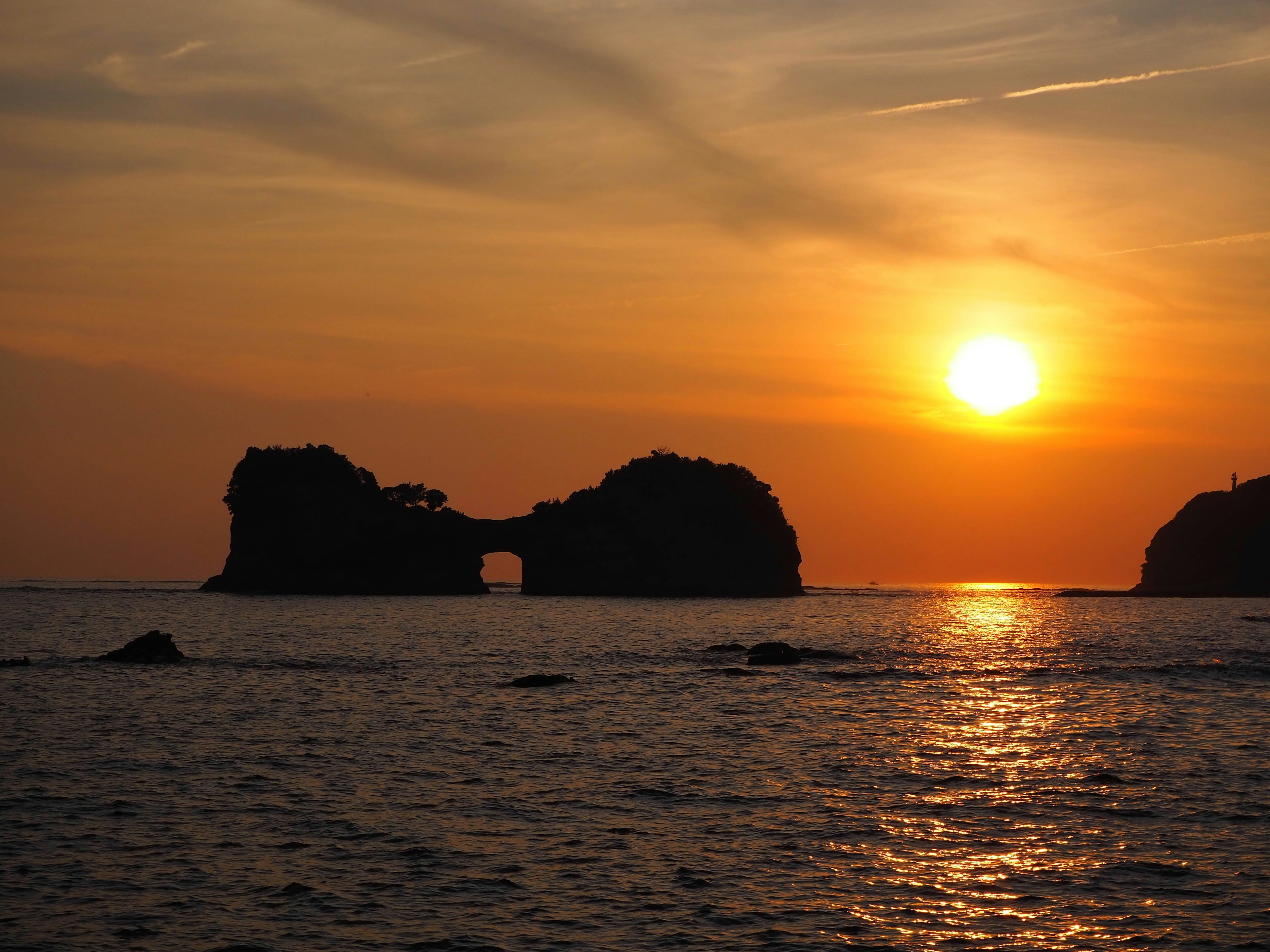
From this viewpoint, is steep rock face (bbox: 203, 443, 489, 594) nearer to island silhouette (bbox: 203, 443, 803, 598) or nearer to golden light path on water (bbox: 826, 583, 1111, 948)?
island silhouette (bbox: 203, 443, 803, 598)

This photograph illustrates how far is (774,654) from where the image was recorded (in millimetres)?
72438

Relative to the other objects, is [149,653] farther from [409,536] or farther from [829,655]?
[409,536]

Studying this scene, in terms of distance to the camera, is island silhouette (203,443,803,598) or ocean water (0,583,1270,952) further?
island silhouette (203,443,803,598)

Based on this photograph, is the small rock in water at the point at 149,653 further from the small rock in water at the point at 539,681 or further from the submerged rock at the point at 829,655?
the submerged rock at the point at 829,655

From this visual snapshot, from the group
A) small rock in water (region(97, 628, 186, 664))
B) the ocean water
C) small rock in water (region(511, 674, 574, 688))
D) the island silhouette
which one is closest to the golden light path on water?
the ocean water

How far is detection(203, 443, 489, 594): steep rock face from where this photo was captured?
182750mm

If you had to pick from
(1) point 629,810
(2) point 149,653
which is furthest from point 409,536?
(1) point 629,810

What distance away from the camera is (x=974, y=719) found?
46.7m

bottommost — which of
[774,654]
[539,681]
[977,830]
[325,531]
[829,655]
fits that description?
[829,655]

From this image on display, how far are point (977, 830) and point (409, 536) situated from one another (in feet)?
545

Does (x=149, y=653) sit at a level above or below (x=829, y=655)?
above

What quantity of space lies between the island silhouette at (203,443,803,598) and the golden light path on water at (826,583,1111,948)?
457ft

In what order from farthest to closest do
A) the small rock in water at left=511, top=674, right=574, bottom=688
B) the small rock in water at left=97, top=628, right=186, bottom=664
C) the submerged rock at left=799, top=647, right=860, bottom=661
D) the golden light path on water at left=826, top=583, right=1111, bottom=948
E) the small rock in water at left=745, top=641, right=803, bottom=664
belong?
the submerged rock at left=799, top=647, right=860, bottom=661, the small rock in water at left=745, top=641, right=803, bottom=664, the small rock in water at left=97, top=628, right=186, bottom=664, the small rock in water at left=511, top=674, right=574, bottom=688, the golden light path on water at left=826, top=583, right=1111, bottom=948

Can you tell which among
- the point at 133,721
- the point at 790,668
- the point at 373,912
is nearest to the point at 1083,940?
the point at 373,912
